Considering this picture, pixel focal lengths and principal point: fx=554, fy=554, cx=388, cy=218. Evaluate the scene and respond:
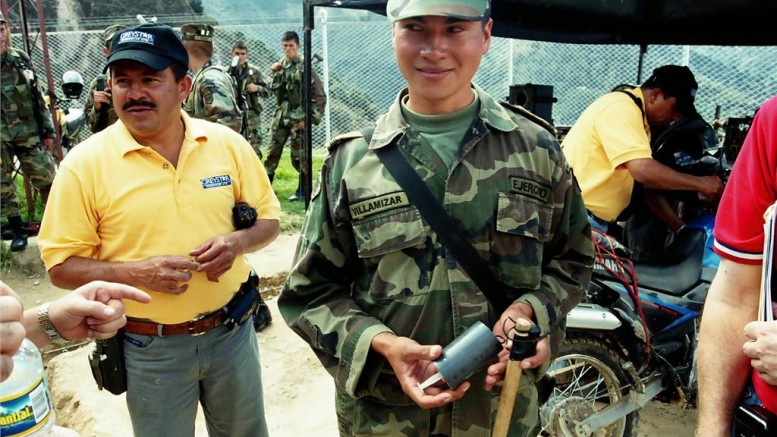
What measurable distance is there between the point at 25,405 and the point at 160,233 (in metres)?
1.17

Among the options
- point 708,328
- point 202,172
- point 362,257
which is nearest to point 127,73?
point 202,172

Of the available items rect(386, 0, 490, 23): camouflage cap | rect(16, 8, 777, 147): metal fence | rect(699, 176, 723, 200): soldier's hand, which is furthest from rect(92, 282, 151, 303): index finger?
rect(16, 8, 777, 147): metal fence

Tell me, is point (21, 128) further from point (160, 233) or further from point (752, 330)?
point (752, 330)

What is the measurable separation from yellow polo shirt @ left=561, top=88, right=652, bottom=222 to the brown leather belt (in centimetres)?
209

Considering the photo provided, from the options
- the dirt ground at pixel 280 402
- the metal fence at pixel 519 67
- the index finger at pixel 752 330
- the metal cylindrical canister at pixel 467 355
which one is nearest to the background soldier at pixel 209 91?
the dirt ground at pixel 280 402

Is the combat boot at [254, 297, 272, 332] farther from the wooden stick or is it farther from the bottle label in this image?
the bottle label

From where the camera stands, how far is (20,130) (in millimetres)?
5832

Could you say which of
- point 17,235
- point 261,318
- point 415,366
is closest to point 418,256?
point 415,366

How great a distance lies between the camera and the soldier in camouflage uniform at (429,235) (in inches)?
57.4

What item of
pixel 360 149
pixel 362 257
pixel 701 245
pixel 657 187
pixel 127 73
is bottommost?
pixel 701 245

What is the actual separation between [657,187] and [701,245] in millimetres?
409

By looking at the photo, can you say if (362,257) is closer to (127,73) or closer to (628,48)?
(127,73)

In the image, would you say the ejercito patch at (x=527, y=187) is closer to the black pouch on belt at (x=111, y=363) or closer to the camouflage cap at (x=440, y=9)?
the camouflage cap at (x=440, y=9)

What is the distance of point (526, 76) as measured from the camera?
9.52 metres
